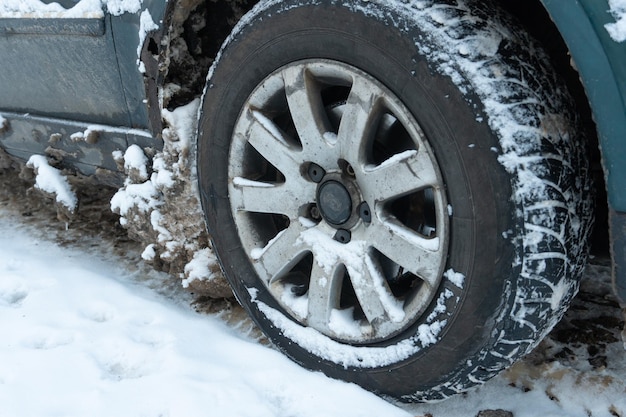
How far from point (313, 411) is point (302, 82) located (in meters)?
0.95

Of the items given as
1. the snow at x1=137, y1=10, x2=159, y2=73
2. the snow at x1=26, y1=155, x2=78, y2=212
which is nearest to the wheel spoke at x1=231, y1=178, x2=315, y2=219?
the snow at x1=137, y1=10, x2=159, y2=73

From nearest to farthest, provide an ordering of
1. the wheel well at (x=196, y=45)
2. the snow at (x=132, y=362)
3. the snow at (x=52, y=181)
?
the snow at (x=132, y=362) → the wheel well at (x=196, y=45) → the snow at (x=52, y=181)

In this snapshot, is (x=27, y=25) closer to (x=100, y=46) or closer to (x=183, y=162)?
(x=100, y=46)

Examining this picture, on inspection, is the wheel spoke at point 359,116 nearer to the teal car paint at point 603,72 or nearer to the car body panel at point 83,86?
the teal car paint at point 603,72

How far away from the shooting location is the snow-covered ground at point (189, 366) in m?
1.80

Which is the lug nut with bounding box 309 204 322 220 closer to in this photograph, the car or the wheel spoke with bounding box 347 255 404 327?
the car

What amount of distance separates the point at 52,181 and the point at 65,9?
0.83 meters

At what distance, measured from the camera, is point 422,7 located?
149 centimetres

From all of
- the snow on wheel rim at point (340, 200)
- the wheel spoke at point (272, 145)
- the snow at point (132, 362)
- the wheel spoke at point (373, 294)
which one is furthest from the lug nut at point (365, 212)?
the snow at point (132, 362)

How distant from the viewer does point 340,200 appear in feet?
5.74

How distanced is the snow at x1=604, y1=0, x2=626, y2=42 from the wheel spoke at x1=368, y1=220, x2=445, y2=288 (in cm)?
61

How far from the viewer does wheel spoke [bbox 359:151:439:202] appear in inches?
60.4

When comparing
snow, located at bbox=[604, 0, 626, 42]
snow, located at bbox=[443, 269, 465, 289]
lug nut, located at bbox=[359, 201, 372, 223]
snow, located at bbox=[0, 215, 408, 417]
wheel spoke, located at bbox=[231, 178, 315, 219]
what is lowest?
snow, located at bbox=[0, 215, 408, 417]

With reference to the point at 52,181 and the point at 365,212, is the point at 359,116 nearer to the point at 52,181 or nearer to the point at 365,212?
the point at 365,212
